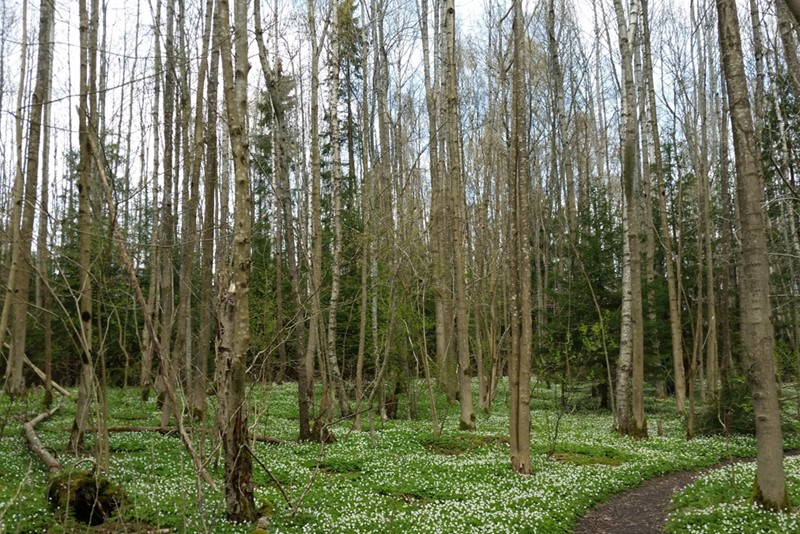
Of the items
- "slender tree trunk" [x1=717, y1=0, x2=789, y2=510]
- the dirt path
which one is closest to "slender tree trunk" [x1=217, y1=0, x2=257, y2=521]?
the dirt path

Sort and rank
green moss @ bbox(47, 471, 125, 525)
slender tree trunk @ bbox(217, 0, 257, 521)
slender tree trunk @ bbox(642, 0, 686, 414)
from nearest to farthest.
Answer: slender tree trunk @ bbox(217, 0, 257, 521), green moss @ bbox(47, 471, 125, 525), slender tree trunk @ bbox(642, 0, 686, 414)

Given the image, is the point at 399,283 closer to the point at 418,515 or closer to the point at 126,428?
the point at 126,428

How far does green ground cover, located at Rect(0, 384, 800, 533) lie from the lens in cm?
655

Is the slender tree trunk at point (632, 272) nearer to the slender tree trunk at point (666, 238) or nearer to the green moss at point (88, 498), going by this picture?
the slender tree trunk at point (666, 238)

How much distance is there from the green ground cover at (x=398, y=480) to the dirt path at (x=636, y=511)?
18 cm

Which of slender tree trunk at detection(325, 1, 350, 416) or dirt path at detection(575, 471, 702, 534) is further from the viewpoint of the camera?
slender tree trunk at detection(325, 1, 350, 416)

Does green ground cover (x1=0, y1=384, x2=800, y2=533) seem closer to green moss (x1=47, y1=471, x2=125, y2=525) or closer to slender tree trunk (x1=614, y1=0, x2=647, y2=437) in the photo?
green moss (x1=47, y1=471, x2=125, y2=525)

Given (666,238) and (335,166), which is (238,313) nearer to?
(335,166)

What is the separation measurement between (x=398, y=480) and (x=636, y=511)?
11.8 feet

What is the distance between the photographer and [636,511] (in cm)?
836

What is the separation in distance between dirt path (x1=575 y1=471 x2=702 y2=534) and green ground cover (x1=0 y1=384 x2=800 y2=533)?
0.60 feet

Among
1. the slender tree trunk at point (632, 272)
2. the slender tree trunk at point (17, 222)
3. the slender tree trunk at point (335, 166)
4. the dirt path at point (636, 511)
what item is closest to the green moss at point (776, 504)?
the dirt path at point (636, 511)

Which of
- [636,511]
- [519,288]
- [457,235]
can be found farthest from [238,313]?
[457,235]

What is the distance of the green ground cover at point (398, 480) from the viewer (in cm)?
655
